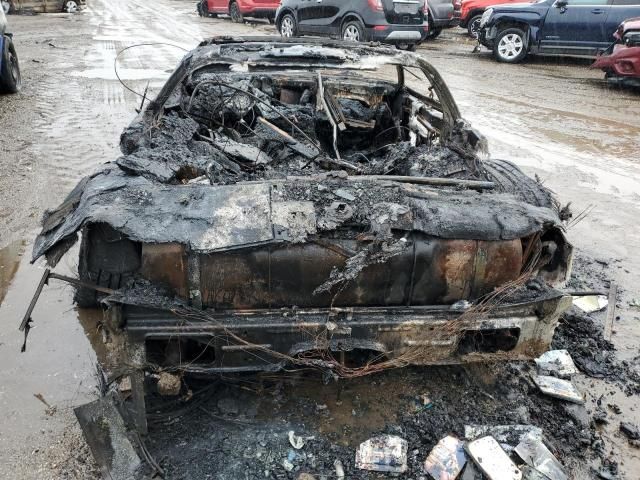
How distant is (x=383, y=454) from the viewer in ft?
7.89

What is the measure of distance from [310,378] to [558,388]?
1.38m

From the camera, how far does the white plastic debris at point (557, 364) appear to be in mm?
3012

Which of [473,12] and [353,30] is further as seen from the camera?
[473,12]

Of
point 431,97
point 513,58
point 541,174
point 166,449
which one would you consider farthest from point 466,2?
point 166,449

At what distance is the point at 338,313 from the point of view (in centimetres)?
226

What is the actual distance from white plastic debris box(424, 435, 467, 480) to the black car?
966cm

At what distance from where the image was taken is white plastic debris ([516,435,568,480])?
7.46 feet

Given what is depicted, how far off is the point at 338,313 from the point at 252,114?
222cm

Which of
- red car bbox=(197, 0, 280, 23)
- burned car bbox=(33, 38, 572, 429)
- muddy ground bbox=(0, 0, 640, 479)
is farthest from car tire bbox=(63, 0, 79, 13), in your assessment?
burned car bbox=(33, 38, 572, 429)

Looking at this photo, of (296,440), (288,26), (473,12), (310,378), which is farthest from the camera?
(473,12)

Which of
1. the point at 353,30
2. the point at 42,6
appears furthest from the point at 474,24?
the point at 42,6

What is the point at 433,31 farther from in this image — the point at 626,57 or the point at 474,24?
the point at 626,57

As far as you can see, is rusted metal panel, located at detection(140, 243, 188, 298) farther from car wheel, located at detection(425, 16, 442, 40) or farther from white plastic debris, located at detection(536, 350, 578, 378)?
car wheel, located at detection(425, 16, 442, 40)

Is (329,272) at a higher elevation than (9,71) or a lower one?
higher
